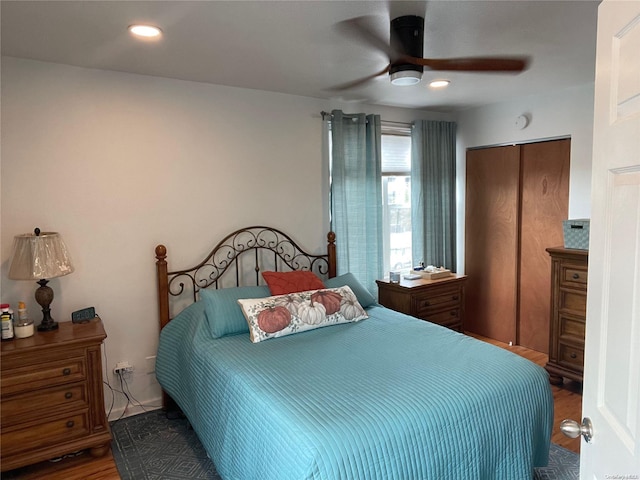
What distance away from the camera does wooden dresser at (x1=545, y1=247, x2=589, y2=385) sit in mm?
3305

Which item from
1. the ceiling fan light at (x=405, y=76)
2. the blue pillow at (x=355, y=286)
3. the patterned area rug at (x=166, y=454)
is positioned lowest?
the patterned area rug at (x=166, y=454)

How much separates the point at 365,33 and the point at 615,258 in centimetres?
179

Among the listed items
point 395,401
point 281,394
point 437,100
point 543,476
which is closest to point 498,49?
point 437,100

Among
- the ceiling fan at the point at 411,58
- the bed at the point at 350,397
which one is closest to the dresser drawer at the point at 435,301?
the bed at the point at 350,397

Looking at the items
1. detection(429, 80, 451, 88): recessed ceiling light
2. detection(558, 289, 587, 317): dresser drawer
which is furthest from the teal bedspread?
detection(429, 80, 451, 88): recessed ceiling light

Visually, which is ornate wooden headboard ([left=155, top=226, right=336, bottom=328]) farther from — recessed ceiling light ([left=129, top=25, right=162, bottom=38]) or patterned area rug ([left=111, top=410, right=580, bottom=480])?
recessed ceiling light ([left=129, top=25, right=162, bottom=38])

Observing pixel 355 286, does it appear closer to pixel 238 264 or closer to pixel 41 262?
pixel 238 264

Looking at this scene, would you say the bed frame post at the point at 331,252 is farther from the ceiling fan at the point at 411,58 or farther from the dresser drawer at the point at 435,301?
the ceiling fan at the point at 411,58

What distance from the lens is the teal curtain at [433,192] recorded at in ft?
14.3

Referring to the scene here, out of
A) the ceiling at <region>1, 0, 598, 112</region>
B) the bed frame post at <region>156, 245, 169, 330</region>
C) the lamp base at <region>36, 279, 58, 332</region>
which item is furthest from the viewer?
the bed frame post at <region>156, 245, 169, 330</region>

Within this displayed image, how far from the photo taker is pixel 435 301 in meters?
3.93

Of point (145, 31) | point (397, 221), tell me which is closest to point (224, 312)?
point (145, 31)

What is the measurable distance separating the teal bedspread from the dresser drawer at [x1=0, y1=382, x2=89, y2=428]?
577 millimetres

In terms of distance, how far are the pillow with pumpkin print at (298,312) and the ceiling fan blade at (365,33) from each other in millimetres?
1547
